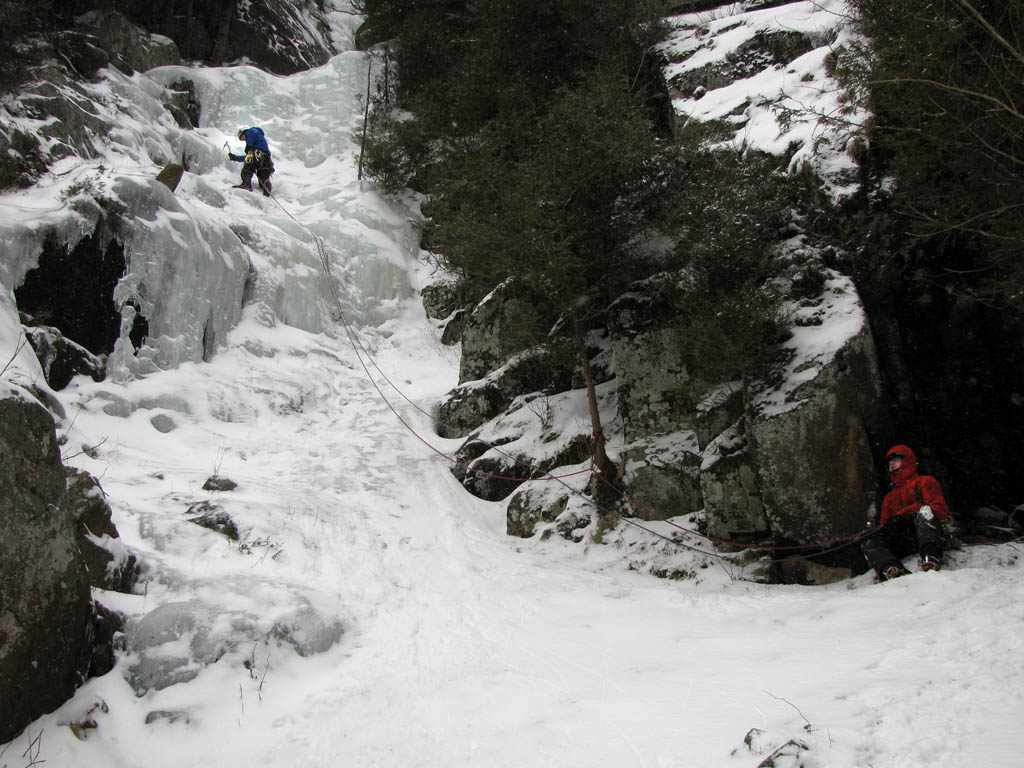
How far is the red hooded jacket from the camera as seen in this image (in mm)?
4973

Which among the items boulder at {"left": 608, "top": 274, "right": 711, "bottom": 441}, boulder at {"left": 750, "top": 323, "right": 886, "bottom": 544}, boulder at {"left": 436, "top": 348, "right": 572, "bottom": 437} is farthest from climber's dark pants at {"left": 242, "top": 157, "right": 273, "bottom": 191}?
boulder at {"left": 750, "top": 323, "right": 886, "bottom": 544}

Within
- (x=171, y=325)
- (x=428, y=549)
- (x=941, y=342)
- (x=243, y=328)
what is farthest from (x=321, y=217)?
(x=941, y=342)

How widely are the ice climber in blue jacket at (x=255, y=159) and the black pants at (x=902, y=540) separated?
49.1ft

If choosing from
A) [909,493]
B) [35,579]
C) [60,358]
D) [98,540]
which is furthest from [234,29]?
[909,493]

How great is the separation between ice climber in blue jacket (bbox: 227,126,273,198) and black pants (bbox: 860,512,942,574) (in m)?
15.0

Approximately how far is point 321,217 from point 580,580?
1253 centimetres

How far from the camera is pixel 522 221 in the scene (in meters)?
6.80

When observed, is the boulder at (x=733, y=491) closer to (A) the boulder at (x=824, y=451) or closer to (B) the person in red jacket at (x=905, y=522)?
(A) the boulder at (x=824, y=451)

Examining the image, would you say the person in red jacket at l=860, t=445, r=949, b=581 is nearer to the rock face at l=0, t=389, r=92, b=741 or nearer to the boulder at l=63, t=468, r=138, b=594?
the rock face at l=0, t=389, r=92, b=741

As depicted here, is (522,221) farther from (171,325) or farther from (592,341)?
(171,325)

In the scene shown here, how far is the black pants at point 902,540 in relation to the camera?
4.83 metres

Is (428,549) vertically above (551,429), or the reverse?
(551,429)

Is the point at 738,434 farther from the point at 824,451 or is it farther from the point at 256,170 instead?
the point at 256,170

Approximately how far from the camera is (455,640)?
15.1 feet
